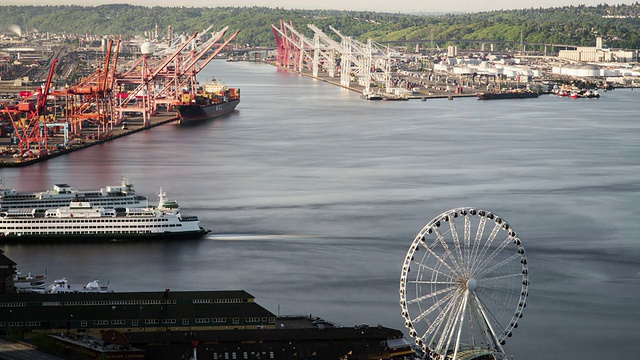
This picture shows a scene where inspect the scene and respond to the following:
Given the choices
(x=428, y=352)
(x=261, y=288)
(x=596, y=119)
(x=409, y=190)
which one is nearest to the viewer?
(x=428, y=352)

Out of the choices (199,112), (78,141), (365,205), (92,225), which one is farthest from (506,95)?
(92,225)

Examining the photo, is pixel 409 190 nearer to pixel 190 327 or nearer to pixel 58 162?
pixel 58 162

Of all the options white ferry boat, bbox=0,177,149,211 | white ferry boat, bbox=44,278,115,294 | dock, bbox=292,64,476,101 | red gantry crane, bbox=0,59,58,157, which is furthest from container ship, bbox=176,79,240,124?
white ferry boat, bbox=44,278,115,294

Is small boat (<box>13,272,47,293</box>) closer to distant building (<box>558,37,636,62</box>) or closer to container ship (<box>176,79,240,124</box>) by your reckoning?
container ship (<box>176,79,240,124</box>)

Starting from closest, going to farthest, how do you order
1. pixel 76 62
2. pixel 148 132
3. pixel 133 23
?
pixel 148 132
pixel 76 62
pixel 133 23

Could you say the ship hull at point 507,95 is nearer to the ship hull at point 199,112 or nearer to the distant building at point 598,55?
the ship hull at point 199,112

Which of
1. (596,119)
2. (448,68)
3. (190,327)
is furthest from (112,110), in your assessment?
(448,68)
